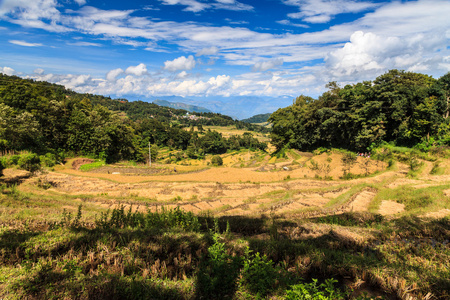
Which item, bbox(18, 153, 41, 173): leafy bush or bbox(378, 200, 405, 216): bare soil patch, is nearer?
bbox(378, 200, 405, 216): bare soil patch

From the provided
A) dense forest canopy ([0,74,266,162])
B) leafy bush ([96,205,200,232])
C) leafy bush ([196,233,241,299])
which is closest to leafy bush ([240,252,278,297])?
leafy bush ([196,233,241,299])

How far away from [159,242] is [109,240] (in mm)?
1060

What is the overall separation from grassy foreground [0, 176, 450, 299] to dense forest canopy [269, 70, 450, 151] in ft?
92.3

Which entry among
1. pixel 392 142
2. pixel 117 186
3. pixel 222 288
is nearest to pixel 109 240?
pixel 222 288

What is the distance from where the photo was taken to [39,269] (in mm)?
3469

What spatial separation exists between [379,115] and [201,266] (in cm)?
3498

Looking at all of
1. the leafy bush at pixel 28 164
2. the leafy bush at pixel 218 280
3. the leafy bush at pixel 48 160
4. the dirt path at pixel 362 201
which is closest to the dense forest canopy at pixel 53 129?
the leafy bush at pixel 48 160

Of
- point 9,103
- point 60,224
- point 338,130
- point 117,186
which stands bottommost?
point 117,186

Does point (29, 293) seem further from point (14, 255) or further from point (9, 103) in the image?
point (9, 103)

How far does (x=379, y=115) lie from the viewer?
29.8m

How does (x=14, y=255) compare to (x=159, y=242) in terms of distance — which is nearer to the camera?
(x=14, y=255)

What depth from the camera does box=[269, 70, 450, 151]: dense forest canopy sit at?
1000 inches

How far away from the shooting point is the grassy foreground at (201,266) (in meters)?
3.12

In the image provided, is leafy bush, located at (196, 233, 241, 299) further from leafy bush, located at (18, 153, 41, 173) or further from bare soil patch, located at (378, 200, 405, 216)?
leafy bush, located at (18, 153, 41, 173)
